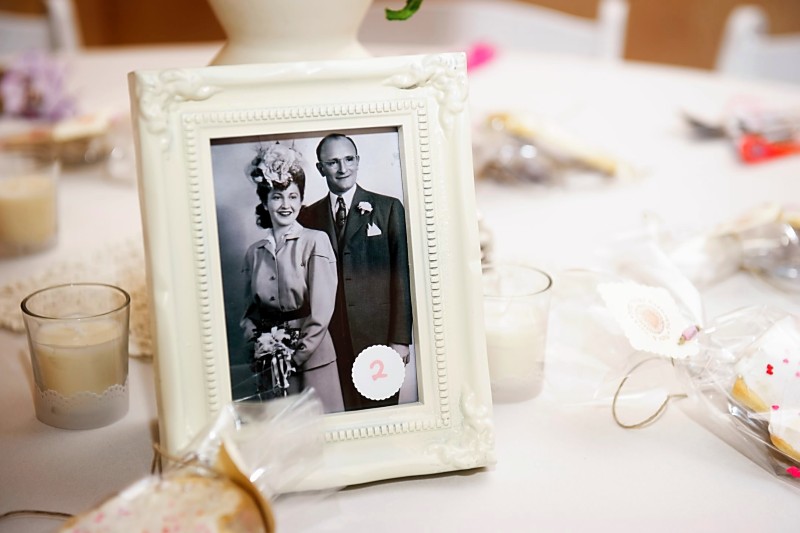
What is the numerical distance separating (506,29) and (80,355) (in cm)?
250

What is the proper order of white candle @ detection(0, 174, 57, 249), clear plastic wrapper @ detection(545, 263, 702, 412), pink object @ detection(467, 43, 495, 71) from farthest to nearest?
pink object @ detection(467, 43, 495, 71) < white candle @ detection(0, 174, 57, 249) < clear plastic wrapper @ detection(545, 263, 702, 412)

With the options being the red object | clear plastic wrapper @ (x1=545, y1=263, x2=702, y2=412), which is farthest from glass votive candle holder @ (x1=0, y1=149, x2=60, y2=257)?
the red object

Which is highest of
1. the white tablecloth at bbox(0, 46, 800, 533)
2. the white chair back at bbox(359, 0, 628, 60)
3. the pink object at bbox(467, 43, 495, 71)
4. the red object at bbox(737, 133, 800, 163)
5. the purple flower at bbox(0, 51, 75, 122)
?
the white chair back at bbox(359, 0, 628, 60)

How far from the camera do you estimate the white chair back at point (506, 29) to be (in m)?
2.55

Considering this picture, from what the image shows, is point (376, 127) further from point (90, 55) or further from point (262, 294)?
point (90, 55)

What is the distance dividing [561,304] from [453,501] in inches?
13.8

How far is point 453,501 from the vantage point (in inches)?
25.9

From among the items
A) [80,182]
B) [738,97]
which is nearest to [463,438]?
[80,182]

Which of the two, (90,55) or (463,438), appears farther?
(90,55)

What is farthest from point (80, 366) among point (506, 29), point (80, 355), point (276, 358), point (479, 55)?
point (506, 29)

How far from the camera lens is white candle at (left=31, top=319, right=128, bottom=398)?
75 cm

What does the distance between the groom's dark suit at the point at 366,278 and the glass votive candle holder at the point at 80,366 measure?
0.23 meters

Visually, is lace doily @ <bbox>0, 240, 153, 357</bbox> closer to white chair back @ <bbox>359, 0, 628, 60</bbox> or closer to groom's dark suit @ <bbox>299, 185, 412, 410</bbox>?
groom's dark suit @ <bbox>299, 185, 412, 410</bbox>

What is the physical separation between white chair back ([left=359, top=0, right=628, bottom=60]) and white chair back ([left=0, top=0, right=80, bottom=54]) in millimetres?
1091
